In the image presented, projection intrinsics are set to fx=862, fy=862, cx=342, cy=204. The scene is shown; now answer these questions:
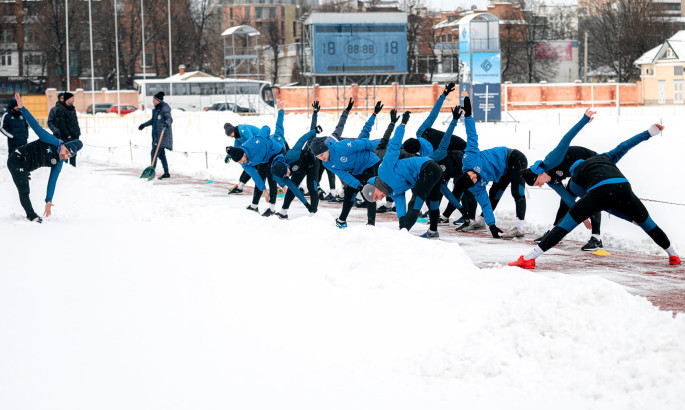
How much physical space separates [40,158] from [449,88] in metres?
5.43

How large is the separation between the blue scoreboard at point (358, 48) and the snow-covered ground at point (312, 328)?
41.3 metres

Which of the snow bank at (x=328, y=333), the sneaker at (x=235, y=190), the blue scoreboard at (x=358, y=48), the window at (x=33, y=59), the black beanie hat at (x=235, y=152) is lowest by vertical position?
the snow bank at (x=328, y=333)

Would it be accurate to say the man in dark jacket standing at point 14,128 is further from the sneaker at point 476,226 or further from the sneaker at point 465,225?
the sneaker at point 476,226

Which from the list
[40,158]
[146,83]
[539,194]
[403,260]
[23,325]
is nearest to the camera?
[23,325]

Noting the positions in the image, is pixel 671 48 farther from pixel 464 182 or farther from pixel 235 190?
pixel 464 182

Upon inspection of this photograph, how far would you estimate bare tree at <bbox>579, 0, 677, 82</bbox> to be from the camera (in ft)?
252

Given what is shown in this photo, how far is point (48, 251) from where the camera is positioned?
9.45m

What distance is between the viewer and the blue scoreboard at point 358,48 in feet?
165

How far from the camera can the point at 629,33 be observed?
253 feet

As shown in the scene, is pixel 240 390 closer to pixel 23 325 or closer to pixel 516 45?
pixel 23 325

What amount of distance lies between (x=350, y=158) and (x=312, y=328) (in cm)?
460

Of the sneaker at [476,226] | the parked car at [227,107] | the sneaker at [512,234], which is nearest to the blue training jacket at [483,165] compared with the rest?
the sneaker at [512,234]

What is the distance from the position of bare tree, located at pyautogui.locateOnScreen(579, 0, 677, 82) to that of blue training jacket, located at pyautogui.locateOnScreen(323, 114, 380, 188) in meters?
70.5

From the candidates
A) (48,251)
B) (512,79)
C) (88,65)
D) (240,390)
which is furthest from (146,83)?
(240,390)
